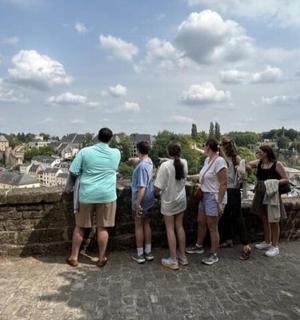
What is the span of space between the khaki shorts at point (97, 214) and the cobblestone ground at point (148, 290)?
570 millimetres

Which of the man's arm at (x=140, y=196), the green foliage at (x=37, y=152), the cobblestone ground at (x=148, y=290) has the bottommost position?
the green foliage at (x=37, y=152)

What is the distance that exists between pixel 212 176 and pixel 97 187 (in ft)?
5.11

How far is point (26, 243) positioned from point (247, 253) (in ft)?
10.5

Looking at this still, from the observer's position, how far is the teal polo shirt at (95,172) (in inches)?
197

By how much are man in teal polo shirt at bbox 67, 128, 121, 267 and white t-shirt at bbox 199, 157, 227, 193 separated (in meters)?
1.22

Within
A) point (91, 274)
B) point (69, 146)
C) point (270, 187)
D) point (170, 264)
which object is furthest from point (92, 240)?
point (69, 146)

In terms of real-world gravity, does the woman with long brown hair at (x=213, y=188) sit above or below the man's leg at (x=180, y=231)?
above

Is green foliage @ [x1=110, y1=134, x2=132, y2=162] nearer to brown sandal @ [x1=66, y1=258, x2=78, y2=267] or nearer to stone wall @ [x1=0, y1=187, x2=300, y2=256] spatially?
stone wall @ [x1=0, y1=187, x2=300, y2=256]

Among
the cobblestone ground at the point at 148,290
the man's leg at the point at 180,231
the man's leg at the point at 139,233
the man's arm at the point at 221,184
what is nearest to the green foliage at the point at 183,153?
the man's arm at the point at 221,184

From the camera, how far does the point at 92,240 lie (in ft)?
19.0

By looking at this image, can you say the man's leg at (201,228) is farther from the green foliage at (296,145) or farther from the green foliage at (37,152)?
the green foliage at (37,152)

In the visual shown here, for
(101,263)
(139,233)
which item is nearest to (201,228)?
(139,233)

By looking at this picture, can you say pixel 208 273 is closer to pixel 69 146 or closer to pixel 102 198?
pixel 102 198

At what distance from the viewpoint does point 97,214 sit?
17.2 feet
